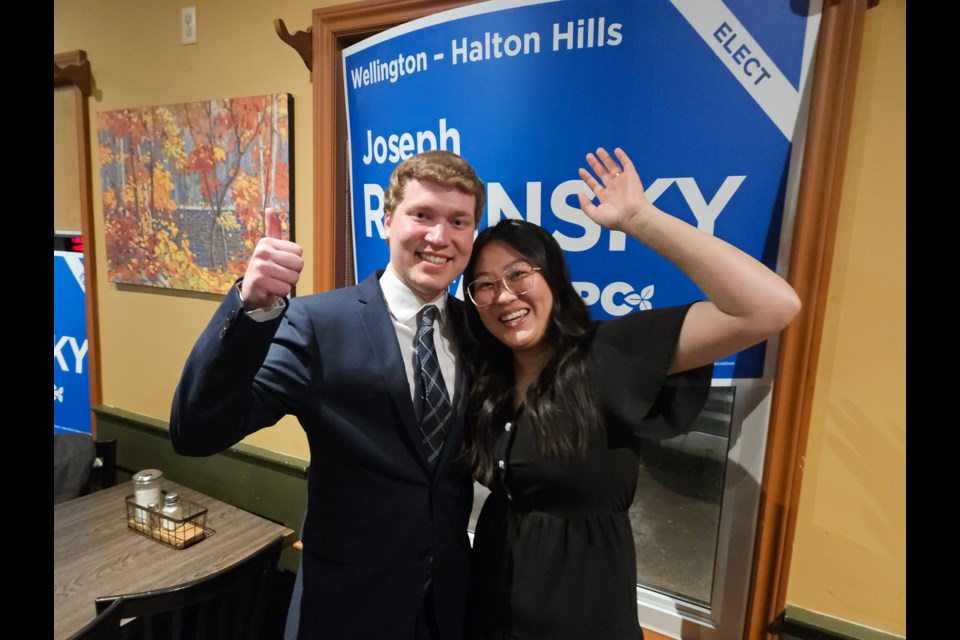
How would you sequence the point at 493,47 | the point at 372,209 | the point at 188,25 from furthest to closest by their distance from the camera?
the point at 188,25 < the point at 372,209 < the point at 493,47

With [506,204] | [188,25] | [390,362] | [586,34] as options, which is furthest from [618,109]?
[188,25]

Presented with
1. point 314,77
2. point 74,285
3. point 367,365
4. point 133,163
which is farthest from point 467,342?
point 74,285

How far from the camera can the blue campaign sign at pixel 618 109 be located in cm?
106

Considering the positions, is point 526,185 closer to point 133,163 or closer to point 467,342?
point 467,342

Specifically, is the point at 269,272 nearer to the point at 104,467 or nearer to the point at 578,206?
the point at 578,206

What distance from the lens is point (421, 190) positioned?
1.02 m

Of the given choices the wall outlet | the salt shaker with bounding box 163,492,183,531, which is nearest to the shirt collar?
the salt shaker with bounding box 163,492,183,531

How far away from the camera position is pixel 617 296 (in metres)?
1.21

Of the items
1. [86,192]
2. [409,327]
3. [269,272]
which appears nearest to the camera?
[269,272]

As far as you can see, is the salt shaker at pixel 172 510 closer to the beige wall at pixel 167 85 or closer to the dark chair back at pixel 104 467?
the beige wall at pixel 167 85

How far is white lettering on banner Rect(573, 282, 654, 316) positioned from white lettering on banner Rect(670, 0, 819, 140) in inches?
16.9

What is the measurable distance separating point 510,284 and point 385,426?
1.24 feet

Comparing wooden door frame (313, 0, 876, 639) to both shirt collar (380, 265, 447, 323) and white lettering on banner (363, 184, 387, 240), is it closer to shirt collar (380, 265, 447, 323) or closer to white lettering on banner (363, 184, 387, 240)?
white lettering on banner (363, 184, 387, 240)
